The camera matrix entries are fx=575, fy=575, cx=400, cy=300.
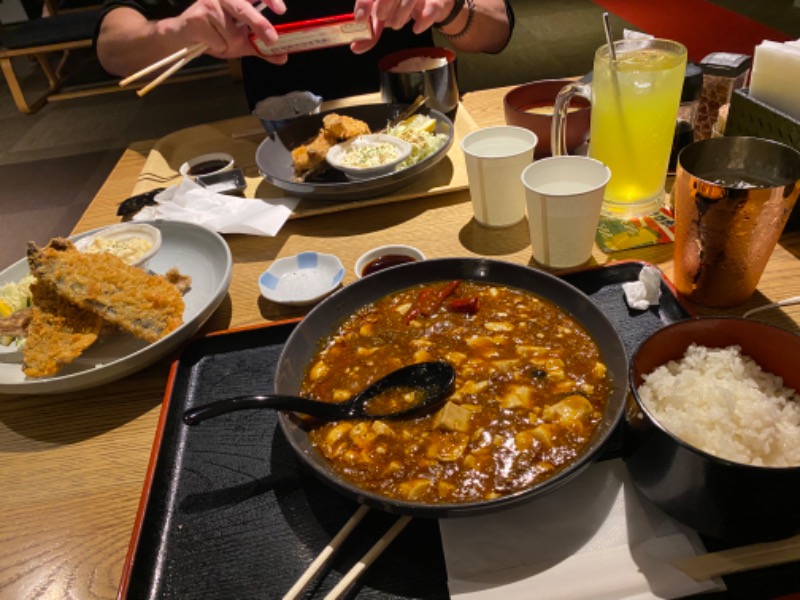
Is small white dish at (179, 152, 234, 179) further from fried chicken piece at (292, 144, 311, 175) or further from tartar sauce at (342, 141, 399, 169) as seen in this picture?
tartar sauce at (342, 141, 399, 169)

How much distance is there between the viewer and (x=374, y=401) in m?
1.36

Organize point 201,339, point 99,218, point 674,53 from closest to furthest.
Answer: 1. point 201,339
2. point 674,53
3. point 99,218

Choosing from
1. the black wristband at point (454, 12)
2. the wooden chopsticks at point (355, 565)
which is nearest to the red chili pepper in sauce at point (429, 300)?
the wooden chopsticks at point (355, 565)

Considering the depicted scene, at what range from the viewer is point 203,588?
3.64 feet

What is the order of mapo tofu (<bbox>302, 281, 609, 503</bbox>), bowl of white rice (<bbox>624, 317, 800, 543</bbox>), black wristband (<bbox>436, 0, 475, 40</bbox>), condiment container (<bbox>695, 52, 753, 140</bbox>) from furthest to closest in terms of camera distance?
black wristband (<bbox>436, 0, 475, 40</bbox>)
condiment container (<bbox>695, 52, 753, 140</bbox>)
mapo tofu (<bbox>302, 281, 609, 503</bbox>)
bowl of white rice (<bbox>624, 317, 800, 543</bbox>)

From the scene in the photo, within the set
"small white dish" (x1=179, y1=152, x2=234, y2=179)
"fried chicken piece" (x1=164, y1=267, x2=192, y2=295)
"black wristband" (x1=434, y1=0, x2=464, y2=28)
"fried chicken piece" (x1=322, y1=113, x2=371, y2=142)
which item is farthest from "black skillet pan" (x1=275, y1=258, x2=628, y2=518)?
"black wristband" (x1=434, y1=0, x2=464, y2=28)

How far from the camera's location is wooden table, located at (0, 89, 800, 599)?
1214 mm

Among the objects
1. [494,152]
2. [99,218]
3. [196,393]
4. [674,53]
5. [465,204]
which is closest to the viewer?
[196,393]

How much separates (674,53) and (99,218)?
2.29m

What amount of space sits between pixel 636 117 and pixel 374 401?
1273mm

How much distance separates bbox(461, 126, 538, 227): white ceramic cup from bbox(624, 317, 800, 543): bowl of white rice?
905mm

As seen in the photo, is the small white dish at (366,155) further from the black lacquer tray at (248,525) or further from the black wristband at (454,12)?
the black lacquer tray at (248,525)

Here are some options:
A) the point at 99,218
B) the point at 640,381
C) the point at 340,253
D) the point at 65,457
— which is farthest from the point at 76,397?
the point at 640,381

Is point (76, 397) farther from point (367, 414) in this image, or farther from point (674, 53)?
point (674, 53)
